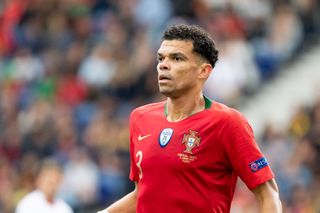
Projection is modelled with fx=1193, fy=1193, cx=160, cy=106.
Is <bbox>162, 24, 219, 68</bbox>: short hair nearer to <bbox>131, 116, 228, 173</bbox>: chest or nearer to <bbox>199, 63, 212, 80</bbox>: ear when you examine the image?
<bbox>199, 63, 212, 80</bbox>: ear

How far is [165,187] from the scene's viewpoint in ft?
24.4

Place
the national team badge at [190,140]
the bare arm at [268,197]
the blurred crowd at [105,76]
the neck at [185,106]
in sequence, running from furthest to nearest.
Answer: the blurred crowd at [105,76]
the neck at [185,106]
the national team badge at [190,140]
the bare arm at [268,197]

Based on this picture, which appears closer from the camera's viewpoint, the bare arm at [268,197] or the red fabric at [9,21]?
the bare arm at [268,197]

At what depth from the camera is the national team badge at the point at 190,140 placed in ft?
24.4

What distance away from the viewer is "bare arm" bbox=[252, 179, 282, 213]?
722 cm

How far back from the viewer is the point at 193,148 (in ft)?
24.4

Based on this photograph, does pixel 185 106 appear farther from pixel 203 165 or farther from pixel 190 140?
pixel 203 165

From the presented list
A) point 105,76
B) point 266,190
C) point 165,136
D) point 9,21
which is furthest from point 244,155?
point 9,21

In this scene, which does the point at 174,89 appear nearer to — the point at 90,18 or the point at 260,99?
the point at 260,99

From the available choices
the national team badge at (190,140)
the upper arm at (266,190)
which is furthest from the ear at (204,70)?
the upper arm at (266,190)

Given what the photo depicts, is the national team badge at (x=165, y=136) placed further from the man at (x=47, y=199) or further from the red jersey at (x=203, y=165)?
the man at (x=47, y=199)

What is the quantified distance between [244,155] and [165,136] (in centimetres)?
56

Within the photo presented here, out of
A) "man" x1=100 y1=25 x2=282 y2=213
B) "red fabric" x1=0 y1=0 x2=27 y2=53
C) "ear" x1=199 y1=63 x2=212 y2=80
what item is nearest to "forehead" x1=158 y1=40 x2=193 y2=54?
"man" x1=100 y1=25 x2=282 y2=213

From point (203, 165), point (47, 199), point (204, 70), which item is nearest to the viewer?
point (203, 165)
